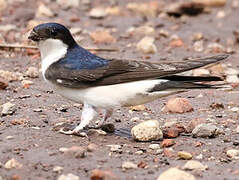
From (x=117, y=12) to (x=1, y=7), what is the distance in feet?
5.27

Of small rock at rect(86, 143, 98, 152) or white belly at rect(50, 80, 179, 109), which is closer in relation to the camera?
small rock at rect(86, 143, 98, 152)

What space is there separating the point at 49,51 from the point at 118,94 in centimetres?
61

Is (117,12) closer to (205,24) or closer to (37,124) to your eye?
(205,24)

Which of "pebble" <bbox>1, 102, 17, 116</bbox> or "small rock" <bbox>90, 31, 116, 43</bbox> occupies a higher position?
"pebble" <bbox>1, 102, 17, 116</bbox>

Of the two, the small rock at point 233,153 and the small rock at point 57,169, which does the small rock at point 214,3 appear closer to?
the small rock at point 233,153

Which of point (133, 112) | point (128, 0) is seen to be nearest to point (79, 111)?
point (133, 112)

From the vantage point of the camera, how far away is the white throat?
4.79 meters

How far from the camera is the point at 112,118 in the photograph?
17.4 ft

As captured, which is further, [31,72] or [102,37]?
[102,37]

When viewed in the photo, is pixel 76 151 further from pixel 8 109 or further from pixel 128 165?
pixel 8 109

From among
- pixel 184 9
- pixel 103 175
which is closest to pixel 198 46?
pixel 184 9

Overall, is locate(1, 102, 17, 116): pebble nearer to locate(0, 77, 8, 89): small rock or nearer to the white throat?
the white throat

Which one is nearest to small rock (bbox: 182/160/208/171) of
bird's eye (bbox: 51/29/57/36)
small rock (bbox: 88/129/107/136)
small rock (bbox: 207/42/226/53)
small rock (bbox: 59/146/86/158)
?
small rock (bbox: 59/146/86/158)

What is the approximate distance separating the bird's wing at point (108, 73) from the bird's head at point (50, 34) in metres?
0.22
